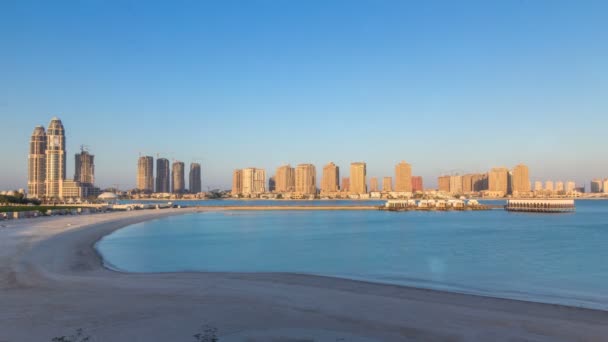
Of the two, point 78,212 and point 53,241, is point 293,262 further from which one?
point 78,212

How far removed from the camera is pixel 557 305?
52.4 feet

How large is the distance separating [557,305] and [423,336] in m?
7.37

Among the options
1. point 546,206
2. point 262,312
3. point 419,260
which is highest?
point 262,312

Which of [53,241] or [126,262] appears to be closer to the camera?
[126,262]

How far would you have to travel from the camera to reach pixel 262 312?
13.4 meters

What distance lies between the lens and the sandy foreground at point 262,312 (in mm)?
11258

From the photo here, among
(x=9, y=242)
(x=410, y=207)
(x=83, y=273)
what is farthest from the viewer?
(x=410, y=207)

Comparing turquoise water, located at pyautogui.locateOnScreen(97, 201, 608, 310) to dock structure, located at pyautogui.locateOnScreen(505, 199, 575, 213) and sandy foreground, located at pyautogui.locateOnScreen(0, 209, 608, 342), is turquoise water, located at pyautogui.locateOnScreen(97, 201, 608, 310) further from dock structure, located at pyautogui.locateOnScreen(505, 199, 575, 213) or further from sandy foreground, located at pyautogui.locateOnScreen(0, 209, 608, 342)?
dock structure, located at pyautogui.locateOnScreen(505, 199, 575, 213)

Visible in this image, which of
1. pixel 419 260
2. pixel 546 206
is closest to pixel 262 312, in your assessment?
pixel 419 260

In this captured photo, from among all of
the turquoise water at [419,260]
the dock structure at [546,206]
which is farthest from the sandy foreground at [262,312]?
the dock structure at [546,206]

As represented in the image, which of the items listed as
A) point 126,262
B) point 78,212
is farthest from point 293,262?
point 78,212

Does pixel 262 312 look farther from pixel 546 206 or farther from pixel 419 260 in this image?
pixel 546 206

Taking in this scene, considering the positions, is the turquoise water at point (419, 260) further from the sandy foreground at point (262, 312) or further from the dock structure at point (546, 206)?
the dock structure at point (546, 206)

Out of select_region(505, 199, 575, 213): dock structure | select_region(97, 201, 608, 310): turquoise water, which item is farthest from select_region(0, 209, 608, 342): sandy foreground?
select_region(505, 199, 575, 213): dock structure
